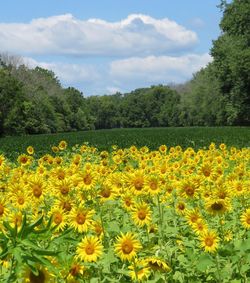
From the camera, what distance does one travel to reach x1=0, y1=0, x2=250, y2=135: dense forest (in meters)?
54.3

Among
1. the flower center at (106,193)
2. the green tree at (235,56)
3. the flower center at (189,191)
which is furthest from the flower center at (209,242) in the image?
the green tree at (235,56)

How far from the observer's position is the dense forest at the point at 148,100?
54281mm

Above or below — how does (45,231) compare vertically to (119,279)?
above

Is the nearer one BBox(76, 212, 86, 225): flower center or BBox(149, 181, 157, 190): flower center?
BBox(76, 212, 86, 225): flower center

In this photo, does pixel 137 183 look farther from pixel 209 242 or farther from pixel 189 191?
pixel 209 242

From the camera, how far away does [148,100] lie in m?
163

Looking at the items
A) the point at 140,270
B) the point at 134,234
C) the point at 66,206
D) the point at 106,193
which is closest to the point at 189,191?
the point at 106,193

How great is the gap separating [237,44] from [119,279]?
5108 centimetres

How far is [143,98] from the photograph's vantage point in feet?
545

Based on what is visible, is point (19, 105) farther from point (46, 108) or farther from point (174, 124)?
point (174, 124)

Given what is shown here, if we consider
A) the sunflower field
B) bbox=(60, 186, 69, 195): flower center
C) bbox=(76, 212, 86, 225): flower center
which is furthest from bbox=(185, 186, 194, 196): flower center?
bbox=(76, 212, 86, 225): flower center

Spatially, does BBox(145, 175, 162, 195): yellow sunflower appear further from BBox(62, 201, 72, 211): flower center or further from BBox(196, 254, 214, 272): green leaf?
BBox(196, 254, 214, 272): green leaf

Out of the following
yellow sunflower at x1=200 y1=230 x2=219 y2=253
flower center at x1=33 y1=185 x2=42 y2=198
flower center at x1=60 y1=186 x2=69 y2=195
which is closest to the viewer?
yellow sunflower at x1=200 y1=230 x2=219 y2=253

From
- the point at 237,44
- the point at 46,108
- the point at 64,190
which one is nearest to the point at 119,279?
the point at 64,190
